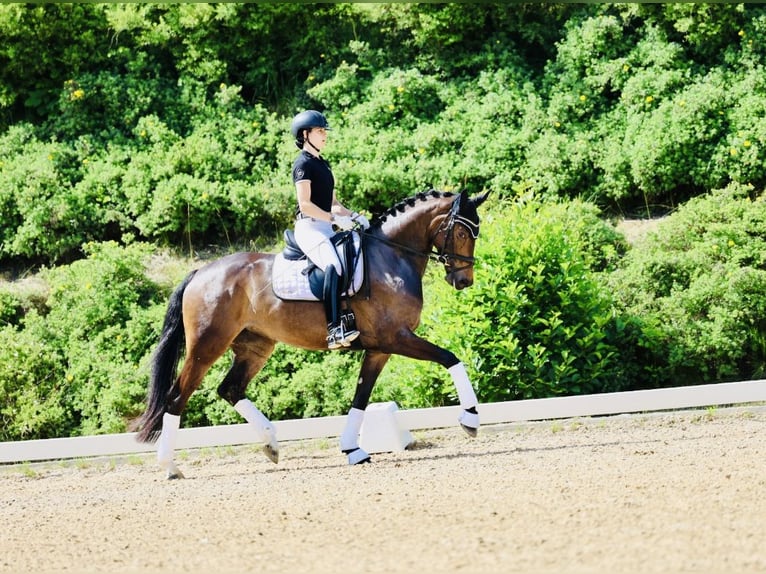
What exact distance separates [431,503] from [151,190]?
7.60m

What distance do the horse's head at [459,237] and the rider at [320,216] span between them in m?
0.63

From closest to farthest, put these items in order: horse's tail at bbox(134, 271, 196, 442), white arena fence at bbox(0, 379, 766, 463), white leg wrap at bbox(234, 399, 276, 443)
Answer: white leg wrap at bbox(234, 399, 276, 443) < horse's tail at bbox(134, 271, 196, 442) < white arena fence at bbox(0, 379, 766, 463)

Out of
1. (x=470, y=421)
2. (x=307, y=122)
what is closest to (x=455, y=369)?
(x=470, y=421)

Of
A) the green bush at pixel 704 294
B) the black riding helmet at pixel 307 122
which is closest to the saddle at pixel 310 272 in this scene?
the black riding helmet at pixel 307 122

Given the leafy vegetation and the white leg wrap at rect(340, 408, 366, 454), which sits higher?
the leafy vegetation

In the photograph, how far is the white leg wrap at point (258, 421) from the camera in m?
8.06

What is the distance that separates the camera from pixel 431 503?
5965 mm

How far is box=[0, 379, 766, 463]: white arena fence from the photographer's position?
28.0 feet

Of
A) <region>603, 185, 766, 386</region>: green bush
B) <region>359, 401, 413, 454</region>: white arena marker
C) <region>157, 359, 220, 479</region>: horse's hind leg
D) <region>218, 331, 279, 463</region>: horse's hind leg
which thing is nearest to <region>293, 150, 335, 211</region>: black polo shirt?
<region>218, 331, 279, 463</region>: horse's hind leg

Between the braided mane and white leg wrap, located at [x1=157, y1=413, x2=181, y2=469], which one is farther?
the braided mane

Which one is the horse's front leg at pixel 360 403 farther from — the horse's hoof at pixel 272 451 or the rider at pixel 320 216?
the horse's hoof at pixel 272 451

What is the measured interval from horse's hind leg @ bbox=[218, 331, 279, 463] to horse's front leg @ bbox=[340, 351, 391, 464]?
589 millimetres

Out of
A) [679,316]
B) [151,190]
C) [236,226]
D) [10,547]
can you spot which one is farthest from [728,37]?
[10,547]

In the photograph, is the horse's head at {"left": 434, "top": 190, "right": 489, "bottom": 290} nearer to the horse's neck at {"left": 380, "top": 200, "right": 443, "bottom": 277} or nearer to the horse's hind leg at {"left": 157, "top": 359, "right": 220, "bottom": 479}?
the horse's neck at {"left": 380, "top": 200, "right": 443, "bottom": 277}
